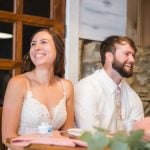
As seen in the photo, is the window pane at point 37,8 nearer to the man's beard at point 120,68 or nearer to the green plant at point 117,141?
the man's beard at point 120,68

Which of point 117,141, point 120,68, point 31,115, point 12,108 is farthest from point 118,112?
point 117,141

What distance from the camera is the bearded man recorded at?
7.13ft

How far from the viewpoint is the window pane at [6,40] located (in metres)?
2.40

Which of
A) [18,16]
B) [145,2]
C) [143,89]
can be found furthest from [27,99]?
[145,2]

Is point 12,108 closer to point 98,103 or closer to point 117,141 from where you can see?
point 98,103

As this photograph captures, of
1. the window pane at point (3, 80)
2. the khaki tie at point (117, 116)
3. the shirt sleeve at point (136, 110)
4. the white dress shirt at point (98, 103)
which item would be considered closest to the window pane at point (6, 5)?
the window pane at point (3, 80)

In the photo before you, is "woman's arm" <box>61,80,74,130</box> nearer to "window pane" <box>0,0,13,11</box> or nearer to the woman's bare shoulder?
the woman's bare shoulder

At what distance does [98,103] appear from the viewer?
2213mm

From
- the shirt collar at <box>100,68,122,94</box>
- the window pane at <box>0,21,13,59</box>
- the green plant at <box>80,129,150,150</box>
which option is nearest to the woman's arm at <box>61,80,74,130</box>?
the shirt collar at <box>100,68,122,94</box>

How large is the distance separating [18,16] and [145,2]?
4.23 feet

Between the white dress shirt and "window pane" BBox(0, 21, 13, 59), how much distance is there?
1.73ft

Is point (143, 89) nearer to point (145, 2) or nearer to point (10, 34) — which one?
point (145, 2)

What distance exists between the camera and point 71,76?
8.91 ft

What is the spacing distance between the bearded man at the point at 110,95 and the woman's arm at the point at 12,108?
38 centimetres
